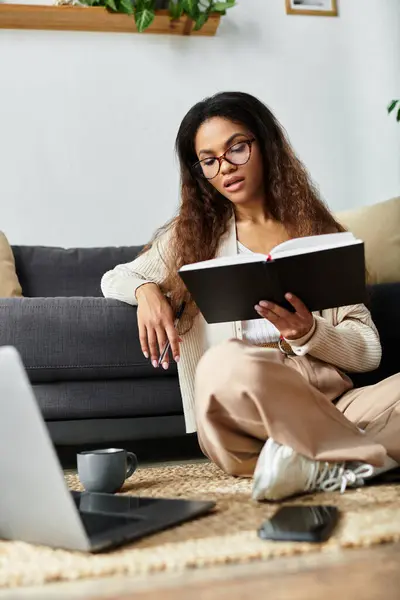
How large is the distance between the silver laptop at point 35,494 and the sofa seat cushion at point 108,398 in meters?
1.12

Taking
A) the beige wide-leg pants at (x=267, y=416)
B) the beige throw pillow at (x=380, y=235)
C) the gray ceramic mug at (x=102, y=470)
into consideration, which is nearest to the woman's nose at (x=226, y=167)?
the beige wide-leg pants at (x=267, y=416)

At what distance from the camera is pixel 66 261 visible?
303cm

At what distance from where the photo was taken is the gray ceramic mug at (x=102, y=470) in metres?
1.54

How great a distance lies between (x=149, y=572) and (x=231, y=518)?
30cm

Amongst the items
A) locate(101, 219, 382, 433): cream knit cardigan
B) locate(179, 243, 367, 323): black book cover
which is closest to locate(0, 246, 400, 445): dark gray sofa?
locate(101, 219, 382, 433): cream knit cardigan

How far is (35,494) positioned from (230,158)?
118 cm

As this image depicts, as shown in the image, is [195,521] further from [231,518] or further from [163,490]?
[163,490]

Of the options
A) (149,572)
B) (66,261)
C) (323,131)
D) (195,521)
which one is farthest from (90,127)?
(149,572)

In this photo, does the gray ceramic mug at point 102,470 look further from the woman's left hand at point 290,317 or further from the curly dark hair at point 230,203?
the curly dark hair at point 230,203

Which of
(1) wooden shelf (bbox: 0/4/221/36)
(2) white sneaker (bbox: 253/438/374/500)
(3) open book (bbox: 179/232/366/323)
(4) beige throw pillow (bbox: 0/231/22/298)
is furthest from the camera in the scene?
(1) wooden shelf (bbox: 0/4/221/36)

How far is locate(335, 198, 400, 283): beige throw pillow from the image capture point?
2.86 metres

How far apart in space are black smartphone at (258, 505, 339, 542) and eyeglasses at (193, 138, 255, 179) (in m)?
1.04

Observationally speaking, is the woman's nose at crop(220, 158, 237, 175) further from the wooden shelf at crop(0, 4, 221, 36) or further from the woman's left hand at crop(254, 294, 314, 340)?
the wooden shelf at crop(0, 4, 221, 36)

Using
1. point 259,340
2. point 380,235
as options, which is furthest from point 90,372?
point 380,235
